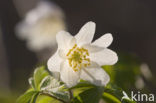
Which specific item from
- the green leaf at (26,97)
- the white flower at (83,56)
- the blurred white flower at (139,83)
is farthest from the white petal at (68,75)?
the blurred white flower at (139,83)

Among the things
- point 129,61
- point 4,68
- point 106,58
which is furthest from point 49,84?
point 4,68

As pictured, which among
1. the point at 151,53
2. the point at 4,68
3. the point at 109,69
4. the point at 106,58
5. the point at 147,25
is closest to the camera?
the point at 106,58

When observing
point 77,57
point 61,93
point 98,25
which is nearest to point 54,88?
point 61,93

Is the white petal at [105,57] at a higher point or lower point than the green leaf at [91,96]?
higher

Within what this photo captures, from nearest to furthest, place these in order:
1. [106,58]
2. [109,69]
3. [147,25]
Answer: [106,58], [109,69], [147,25]

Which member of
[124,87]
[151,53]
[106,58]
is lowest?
[151,53]

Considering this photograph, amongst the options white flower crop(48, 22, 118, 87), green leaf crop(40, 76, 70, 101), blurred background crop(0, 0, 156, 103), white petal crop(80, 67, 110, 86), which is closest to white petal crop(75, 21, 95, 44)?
white flower crop(48, 22, 118, 87)

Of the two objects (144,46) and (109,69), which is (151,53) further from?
(109,69)

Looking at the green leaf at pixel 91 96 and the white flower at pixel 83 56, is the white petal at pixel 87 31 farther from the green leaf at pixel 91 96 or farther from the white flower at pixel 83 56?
the green leaf at pixel 91 96

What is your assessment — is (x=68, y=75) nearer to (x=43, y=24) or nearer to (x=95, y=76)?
(x=95, y=76)
